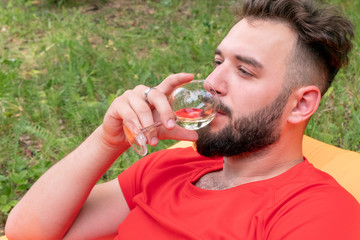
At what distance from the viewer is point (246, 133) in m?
2.20

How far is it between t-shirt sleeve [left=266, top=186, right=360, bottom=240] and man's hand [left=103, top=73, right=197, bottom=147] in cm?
61

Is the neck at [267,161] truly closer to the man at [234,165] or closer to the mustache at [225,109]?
→ the man at [234,165]

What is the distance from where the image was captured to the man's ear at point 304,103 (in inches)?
89.0

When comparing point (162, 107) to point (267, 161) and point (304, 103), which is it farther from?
point (304, 103)

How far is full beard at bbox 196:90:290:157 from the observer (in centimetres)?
221

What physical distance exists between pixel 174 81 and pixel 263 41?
1.56 feet

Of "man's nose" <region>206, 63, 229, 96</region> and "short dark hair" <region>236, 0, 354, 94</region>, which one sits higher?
"short dark hair" <region>236, 0, 354, 94</region>

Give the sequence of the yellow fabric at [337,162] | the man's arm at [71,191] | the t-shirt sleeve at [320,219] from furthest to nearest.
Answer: the yellow fabric at [337,162]
the man's arm at [71,191]
the t-shirt sleeve at [320,219]

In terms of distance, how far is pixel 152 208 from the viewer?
2354mm

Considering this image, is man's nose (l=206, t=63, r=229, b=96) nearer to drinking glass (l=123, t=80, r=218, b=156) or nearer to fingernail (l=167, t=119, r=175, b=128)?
drinking glass (l=123, t=80, r=218, b=156)

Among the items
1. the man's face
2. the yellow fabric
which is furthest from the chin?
the yellow fabric

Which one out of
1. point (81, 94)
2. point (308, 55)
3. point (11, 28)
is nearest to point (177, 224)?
point (308, 55)

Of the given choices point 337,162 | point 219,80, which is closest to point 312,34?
point 219,80

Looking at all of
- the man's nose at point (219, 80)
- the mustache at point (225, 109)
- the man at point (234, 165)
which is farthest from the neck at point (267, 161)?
the man's nose at point (219, 80)
